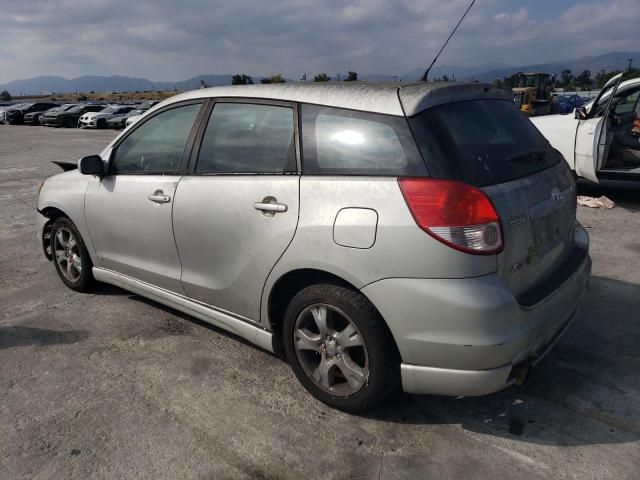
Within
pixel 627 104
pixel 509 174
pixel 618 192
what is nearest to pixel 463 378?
pixel 509 174

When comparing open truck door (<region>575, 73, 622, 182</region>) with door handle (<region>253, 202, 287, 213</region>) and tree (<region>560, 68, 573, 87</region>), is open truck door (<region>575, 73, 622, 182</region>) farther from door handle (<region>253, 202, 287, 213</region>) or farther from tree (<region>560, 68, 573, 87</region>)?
tree (<region>560, 68, 573, 87</region>)

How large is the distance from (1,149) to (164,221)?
18781 millimetres

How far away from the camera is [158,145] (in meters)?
3.65

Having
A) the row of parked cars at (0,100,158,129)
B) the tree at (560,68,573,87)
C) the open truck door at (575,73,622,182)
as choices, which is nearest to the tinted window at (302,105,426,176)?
the open truck door at (575,73,622,182)

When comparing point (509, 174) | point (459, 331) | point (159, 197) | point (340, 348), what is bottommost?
point (340, 348)

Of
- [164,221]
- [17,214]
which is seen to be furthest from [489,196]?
[17,214]

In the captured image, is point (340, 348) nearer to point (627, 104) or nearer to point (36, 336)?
point (36, 336)

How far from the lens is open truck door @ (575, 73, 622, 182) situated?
24.0ft

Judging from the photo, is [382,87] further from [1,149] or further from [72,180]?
[1,149]

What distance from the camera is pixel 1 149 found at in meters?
18.8

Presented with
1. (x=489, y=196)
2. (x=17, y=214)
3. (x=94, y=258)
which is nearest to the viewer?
(x=489, y=196)

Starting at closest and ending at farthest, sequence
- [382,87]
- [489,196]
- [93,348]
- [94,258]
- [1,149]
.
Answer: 1. [489,196]
2. [382,87]
3. [93,348]
4. [94,258]
5. [1,149]

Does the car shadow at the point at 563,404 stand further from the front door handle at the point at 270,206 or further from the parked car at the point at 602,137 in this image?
the parked car at the point at 602,137

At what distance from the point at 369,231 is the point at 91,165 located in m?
2.44
